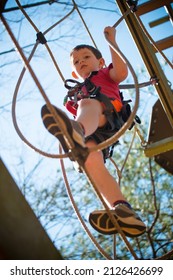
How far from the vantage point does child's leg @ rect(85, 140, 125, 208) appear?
1845mm

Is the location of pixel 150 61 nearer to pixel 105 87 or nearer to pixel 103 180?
pixel 105 87

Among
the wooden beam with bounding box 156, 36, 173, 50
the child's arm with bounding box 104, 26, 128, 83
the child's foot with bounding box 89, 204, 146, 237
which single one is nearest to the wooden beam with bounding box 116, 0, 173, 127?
the child's arm with bounding box 104, 26, 128, 83

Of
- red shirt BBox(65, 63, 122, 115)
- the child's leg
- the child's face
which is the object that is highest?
Result: the child's face

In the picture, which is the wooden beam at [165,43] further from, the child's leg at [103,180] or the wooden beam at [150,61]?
the child's leg at [103,180]

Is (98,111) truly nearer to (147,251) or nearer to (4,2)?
(4,2)

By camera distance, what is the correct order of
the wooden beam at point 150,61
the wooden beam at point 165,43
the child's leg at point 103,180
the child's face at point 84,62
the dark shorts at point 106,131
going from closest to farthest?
the child's leg at point 103,180
the dark shorts at point 106,131
the wooden beam at point 150,61
the child's face at point 84,62
the wooden beam at point 165,43

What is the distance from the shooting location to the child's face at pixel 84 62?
7.40 feet

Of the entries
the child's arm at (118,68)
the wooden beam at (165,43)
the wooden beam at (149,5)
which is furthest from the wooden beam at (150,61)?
the wooden beam at (165,43)

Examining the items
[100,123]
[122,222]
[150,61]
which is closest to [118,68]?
[150,61]

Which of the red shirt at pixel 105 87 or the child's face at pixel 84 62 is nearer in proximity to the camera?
the red shirt at pixel 105 87

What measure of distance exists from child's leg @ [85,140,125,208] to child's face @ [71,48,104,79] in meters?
0.51

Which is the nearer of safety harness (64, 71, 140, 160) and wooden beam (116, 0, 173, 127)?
safety harness (64, 71, 140, 160)

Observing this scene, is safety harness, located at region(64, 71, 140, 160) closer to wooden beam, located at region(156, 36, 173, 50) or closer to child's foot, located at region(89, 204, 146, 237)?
child's foot, located at region(89, 204, 146, 237)

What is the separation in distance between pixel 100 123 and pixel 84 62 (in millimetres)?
491
